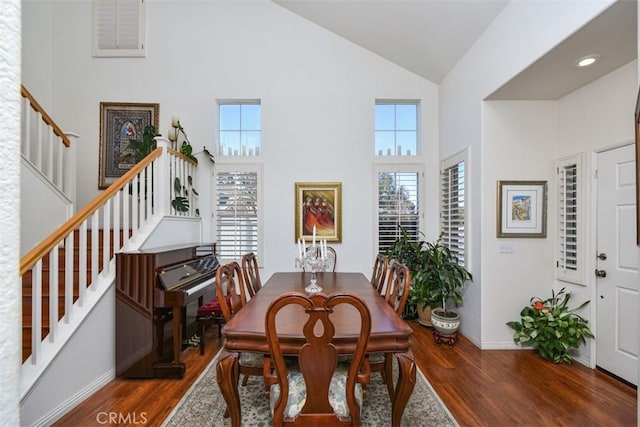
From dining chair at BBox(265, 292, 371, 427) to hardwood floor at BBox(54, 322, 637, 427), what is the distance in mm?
1080

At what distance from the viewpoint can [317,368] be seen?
139 centimetres

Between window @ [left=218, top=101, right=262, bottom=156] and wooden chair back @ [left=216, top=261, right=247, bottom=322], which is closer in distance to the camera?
wooden chair back @ [left=216, top=261, right=247, bottom=322]

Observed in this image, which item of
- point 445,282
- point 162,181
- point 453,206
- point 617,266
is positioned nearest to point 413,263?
point 445,282

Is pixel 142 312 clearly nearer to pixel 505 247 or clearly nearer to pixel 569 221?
pixel 505 247

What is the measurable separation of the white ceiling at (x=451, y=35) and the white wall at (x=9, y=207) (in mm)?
2903

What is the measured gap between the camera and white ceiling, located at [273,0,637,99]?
2078 millimetres

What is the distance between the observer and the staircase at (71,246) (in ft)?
6.26

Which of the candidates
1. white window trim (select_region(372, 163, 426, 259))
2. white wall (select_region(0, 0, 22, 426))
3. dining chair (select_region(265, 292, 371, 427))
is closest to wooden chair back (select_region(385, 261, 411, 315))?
dining chair (select_region(265, 292, 371, 427))

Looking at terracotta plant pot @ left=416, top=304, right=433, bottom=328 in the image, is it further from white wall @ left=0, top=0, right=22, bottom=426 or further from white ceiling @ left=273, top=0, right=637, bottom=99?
white wall @ left=0, top=0, right=22, bottom=426

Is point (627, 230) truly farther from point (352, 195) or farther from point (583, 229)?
point (352, 195)

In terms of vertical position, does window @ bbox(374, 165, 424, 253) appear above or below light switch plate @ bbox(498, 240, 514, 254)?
above

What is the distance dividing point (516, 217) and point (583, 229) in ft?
1.79

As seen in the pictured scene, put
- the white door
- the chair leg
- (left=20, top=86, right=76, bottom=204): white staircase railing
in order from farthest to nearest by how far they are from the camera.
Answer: (left=20, top=86, right=76, bottom=204): white staircase railing < the chair leg < the white door

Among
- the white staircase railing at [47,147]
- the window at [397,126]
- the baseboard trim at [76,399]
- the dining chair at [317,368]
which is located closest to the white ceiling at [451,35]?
the window at [397,126]
